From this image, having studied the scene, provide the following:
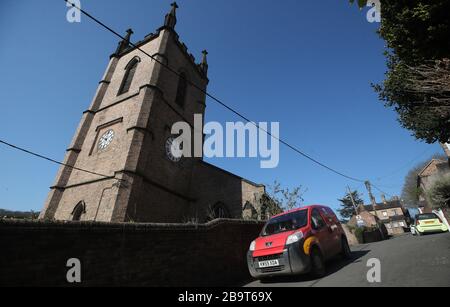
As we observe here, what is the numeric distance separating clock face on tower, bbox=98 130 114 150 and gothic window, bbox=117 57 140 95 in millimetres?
4110

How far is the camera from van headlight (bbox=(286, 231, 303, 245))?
5.39 meters

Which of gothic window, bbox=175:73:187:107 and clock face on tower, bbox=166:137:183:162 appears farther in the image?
gothic window, bbox=175:73:187:107

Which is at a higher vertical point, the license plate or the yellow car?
the yellow car

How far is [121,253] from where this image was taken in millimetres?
4637

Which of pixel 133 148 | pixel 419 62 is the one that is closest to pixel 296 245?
pixel 419 62

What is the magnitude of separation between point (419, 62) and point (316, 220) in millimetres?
6799

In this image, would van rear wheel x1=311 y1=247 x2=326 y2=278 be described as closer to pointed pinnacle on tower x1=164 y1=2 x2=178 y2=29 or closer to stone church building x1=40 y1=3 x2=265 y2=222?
stone church building x1=40 y1=3 x2=265 y2=222

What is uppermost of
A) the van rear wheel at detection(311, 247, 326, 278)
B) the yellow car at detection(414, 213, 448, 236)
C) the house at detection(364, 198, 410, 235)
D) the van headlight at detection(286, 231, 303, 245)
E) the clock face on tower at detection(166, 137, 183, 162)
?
the house at detection(364, 198, 410, 235)

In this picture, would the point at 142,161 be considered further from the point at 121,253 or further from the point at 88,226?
the point at 88,226

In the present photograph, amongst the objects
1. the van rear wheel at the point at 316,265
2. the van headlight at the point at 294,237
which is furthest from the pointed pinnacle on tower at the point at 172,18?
the van rear wheel at the point at 316,265

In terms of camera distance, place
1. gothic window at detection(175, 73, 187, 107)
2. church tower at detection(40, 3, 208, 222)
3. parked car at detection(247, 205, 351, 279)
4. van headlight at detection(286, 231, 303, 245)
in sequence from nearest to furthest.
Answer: parked car at detection(247, 205, 351, 279)
van headlight at detection(286, 231, 303, 245)
church tower at detection(40, 3, 208, 222)
gothic window at detection(175, 73, 187, 107)

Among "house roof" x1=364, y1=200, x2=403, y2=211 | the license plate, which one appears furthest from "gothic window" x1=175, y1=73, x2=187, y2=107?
"house roof" x1=364, y1=200, x2=403, y2=211

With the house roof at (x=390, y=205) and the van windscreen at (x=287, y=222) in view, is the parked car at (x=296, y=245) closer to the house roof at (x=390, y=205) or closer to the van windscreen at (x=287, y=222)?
the van windscreen at (x=287, y=222)

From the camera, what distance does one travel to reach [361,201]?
6512 centimetres
